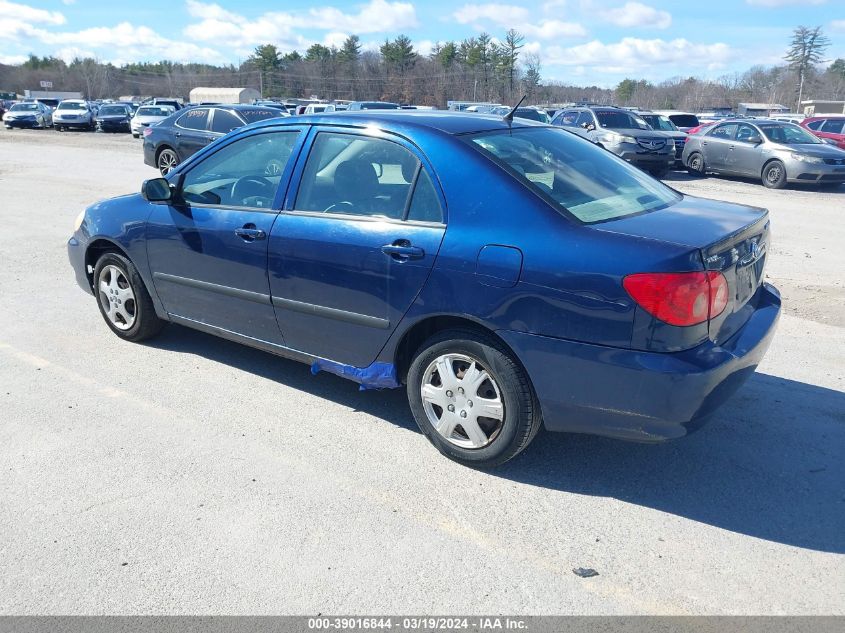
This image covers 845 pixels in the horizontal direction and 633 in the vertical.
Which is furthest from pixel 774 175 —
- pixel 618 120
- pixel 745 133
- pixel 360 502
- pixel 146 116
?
pixel 146 116

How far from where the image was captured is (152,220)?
4922mm

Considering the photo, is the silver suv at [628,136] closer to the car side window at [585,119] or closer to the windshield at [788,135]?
the car side window at [585,119]

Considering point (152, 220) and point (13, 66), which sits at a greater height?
point (13, 66)

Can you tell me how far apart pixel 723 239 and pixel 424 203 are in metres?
1.42

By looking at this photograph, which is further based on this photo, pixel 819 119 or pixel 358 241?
pixel 819 119

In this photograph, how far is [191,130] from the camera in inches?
627

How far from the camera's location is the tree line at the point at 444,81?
7200cm

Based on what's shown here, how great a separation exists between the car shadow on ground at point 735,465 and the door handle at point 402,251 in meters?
1.08

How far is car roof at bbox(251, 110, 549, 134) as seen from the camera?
3914mm

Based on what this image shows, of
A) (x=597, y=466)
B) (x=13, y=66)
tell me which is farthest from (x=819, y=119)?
(x=13, y=66)

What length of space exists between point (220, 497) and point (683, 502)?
2.19 m

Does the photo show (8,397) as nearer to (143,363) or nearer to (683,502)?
(143,363)

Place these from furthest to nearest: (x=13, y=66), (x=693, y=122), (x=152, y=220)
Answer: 1. (x=13, y=66)
2. (x=693, y=122)
3. (x=152, y=220)

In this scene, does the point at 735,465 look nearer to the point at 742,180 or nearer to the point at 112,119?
the point at 742,180
